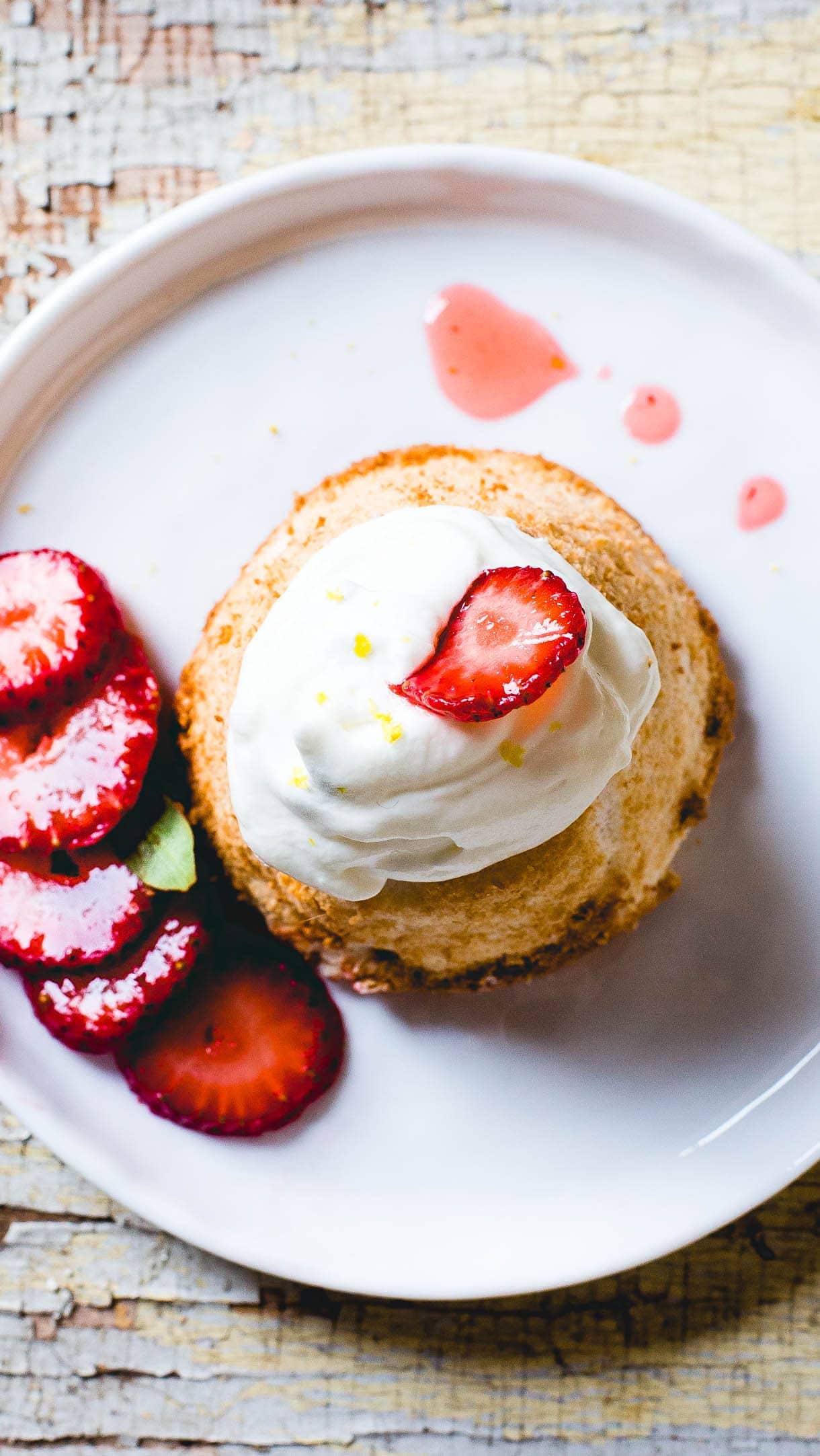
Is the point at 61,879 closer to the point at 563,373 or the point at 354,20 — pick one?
the point at 563,373

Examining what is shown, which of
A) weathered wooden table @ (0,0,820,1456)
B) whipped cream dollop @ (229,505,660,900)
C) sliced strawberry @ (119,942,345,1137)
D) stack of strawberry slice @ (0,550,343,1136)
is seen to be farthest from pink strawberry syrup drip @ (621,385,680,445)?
sliced strawberry @ (119,942,345,1137)

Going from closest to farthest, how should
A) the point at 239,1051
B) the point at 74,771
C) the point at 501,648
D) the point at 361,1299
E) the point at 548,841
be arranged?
the point at 501,648
the point at 548,841
the point at 74,771
the point at 239,1051
the point at 361,1299

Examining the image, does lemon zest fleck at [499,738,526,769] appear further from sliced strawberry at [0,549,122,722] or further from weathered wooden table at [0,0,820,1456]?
weathered wooden table at [0,0,820,1456]

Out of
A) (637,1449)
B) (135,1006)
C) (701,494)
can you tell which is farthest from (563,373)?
(637,1449)

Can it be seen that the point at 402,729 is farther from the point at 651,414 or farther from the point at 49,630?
the point at 651,414

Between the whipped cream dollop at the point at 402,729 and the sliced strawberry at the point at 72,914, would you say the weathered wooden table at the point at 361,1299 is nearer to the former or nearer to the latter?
the sliced strawberry at the point at 72,914

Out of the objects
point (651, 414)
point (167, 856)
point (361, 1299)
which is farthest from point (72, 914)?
point (651, 414)
